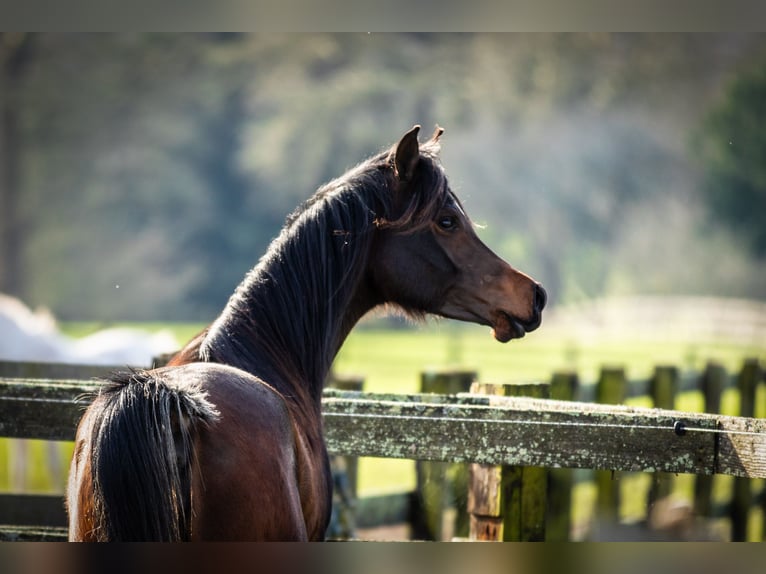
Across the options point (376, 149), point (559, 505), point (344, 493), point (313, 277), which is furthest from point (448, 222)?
point (376, 149)

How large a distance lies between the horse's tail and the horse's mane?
510 mm

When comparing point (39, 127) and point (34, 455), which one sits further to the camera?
point (39, 127)

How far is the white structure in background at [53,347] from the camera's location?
8156mm

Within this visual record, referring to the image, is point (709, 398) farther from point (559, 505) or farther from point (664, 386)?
point (559, 505)

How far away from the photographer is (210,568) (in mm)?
2299

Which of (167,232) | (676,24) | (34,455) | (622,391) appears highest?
(167,232)

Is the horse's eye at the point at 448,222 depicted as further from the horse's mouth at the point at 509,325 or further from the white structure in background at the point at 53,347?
the white structure in background at the point at 53,347

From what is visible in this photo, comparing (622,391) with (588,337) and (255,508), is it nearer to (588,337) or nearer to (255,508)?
(255,508)

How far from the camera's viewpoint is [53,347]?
30.5 feet

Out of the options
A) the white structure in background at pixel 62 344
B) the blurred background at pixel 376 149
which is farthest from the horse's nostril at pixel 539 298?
the blurred background at pixel 376 149

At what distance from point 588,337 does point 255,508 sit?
2203 centimetres

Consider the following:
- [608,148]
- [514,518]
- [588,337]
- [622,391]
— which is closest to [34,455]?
[622,391]

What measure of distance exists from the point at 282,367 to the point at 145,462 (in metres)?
0.73

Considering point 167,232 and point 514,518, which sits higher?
point 167,232
